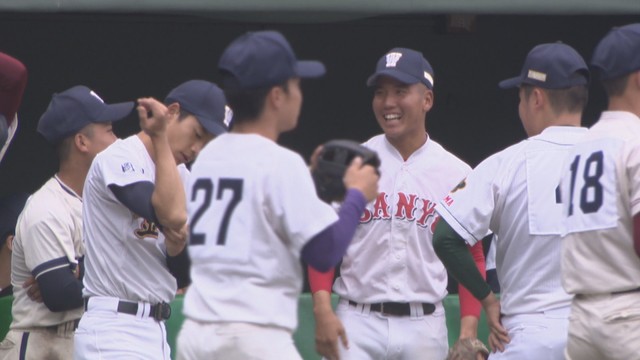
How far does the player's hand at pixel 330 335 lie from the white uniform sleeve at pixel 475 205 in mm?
522

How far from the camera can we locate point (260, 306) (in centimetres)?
344

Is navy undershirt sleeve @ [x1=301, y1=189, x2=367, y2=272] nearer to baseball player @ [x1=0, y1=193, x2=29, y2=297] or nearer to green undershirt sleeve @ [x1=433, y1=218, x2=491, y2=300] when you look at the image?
green undershirt sleeve @ [x1=433, y1=218, x2=491, y2=300]

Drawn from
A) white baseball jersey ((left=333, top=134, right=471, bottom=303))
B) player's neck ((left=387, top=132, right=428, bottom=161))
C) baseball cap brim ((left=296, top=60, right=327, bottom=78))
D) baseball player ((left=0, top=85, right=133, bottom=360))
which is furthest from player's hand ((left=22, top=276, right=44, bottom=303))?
baseball cap brim ((left=296, top=60, right=327, bottom=78))

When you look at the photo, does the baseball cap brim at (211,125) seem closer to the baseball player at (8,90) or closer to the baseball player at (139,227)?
the baseball player at (139,227)

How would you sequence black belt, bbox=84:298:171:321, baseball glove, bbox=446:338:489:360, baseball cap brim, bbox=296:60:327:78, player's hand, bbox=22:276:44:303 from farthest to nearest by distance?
player's hand, bbox=22:276:44:303, baseball glove, bbox=446:338:489:360, black belt, bbox=84:298:171:321, baseball cap brim, bbox=296:60:327:78

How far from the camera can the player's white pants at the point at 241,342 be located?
11.3 ft

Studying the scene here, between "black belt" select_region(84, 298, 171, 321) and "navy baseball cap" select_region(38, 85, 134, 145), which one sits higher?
"navy baseball cap" select_region(38, 85, 134, 145)

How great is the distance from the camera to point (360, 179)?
3.59 metres

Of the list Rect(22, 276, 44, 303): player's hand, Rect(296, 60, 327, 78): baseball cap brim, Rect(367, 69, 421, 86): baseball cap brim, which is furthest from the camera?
Rect(22, 276, 44, 303): player's hand

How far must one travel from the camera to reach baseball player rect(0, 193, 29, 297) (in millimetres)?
5672

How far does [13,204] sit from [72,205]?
732 mm

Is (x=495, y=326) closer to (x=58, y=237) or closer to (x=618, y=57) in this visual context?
(x=618, y=57)

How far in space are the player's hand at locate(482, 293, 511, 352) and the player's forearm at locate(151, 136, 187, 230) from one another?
109 centimetres

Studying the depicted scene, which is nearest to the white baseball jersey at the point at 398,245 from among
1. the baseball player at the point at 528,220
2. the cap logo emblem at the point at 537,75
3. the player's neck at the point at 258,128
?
the baseball player at the point at 528,220
